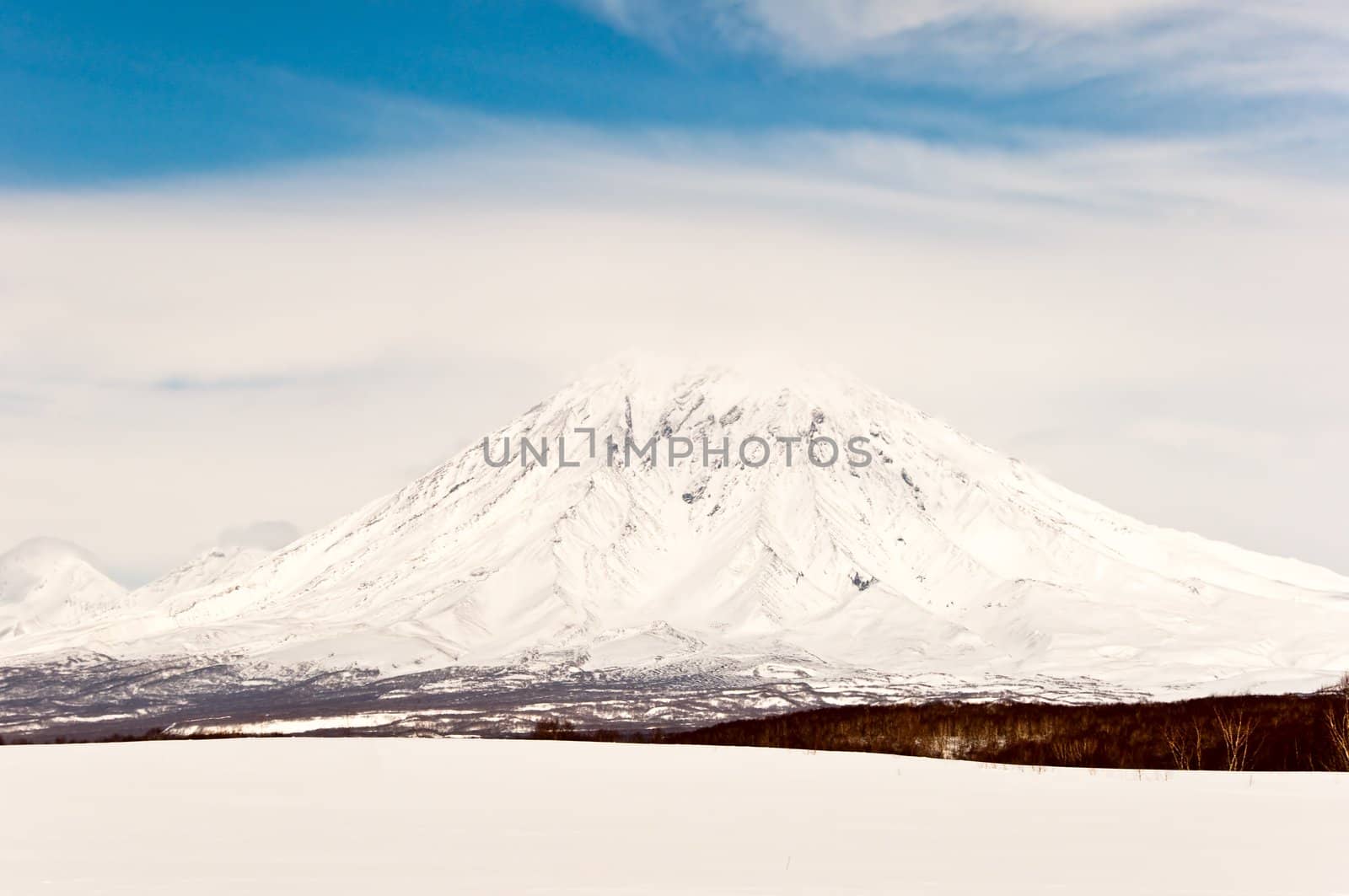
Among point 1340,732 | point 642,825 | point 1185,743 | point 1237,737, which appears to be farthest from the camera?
point 1185,743

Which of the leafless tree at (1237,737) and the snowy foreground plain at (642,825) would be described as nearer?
the snowy foreground plain at (642,825)

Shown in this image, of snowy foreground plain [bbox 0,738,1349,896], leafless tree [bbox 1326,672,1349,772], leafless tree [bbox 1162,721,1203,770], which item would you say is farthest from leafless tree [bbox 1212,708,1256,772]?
snowy foreground plain [bbox 0,738,1349,896]

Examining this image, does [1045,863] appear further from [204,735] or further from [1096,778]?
[204,735]

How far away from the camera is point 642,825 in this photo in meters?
25.0

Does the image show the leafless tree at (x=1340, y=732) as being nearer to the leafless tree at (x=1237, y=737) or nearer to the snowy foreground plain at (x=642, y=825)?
the leafless tree at (x=1237, y=737)

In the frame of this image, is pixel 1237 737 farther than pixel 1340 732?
Yes

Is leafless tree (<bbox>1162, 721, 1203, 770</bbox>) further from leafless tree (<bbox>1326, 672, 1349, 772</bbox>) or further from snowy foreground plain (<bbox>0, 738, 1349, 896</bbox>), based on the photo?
snowy foreground plain (<bbox>0, 738, 1349, 896</bbox>)

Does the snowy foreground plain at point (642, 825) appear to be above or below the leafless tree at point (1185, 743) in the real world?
above

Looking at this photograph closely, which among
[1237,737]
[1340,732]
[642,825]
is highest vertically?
[642,825]

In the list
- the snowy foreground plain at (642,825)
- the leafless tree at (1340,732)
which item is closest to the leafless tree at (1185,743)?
the leafless tree at (1340,732)

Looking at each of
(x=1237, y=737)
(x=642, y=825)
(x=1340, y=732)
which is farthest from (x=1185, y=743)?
(x=642, y=825)

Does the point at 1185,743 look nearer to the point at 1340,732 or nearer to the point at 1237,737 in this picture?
the point at 1237,737

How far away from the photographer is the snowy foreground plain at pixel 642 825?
19.4 m

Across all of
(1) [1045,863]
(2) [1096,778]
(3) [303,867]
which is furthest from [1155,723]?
(3) [303,867]
